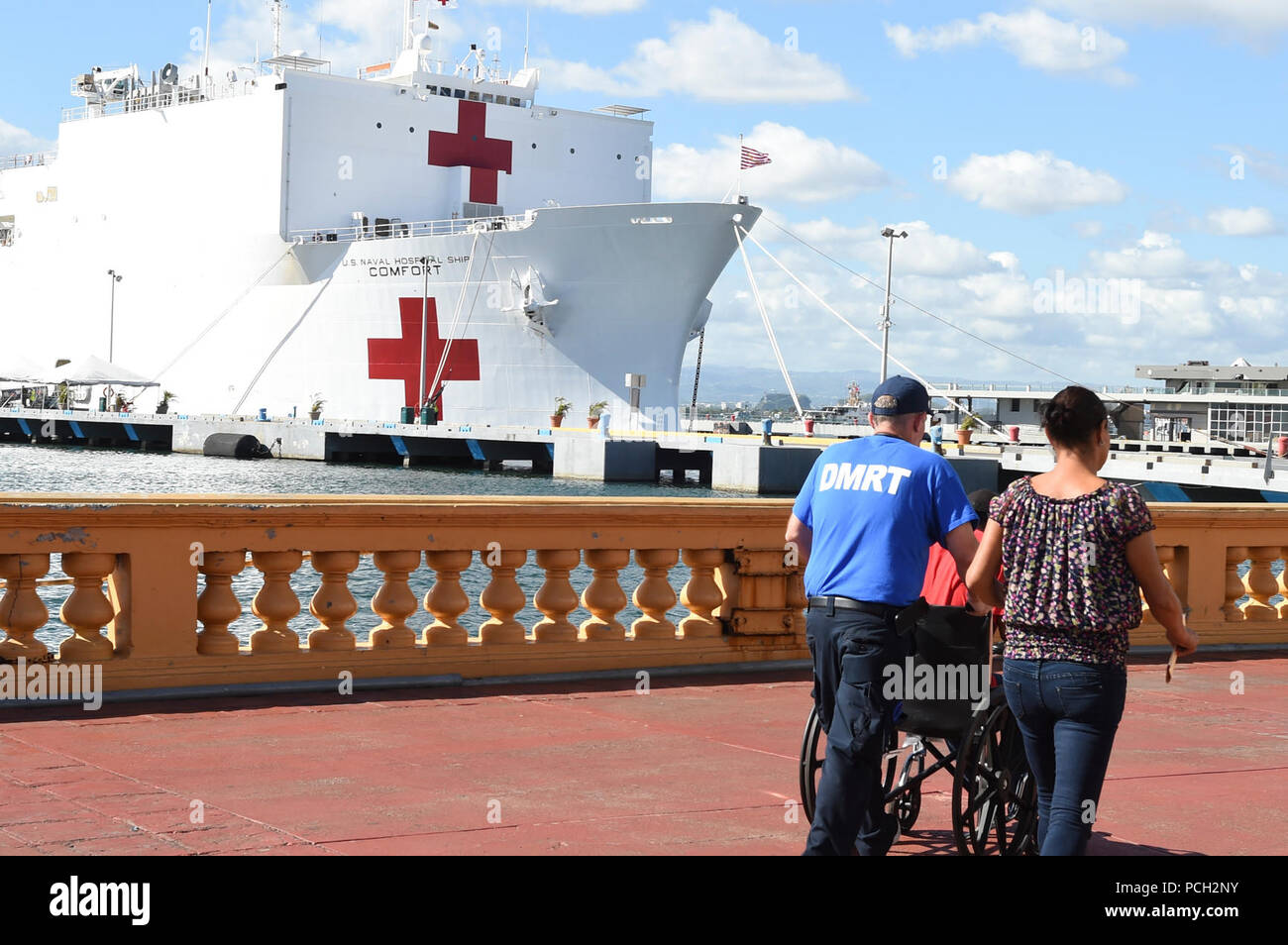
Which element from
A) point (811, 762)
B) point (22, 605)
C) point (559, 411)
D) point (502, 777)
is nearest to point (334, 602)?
point (22, 605)

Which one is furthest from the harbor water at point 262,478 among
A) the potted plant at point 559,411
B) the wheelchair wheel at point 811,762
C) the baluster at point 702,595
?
the wheelchair wheel at point 811,762

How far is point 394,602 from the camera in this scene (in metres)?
7.25

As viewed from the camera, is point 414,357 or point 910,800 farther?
point 414,357

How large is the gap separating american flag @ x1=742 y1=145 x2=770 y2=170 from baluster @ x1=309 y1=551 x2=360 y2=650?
3586 cm

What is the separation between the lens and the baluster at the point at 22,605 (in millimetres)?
6406

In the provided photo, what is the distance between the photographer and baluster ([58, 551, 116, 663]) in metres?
6.54

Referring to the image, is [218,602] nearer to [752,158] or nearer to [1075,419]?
[1075,419]

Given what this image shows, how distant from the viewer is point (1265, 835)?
507cm

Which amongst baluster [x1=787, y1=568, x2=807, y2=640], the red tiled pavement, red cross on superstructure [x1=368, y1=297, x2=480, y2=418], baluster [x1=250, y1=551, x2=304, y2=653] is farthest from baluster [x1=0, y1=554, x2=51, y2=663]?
red cross on superstructure [x1=368, y1=297, x2=480, y2=418]

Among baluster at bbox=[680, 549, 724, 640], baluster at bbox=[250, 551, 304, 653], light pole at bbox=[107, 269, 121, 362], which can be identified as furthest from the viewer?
light pole at bbox=[107, 269, 121, 362]

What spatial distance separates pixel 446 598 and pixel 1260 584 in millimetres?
5365

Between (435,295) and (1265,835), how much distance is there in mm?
42210

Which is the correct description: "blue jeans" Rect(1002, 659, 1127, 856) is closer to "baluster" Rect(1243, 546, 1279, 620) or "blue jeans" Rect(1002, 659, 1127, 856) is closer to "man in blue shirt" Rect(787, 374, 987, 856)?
"man in blue shirt" Rect(787, 374, 987, 856)

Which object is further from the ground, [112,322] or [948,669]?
[112,322]
